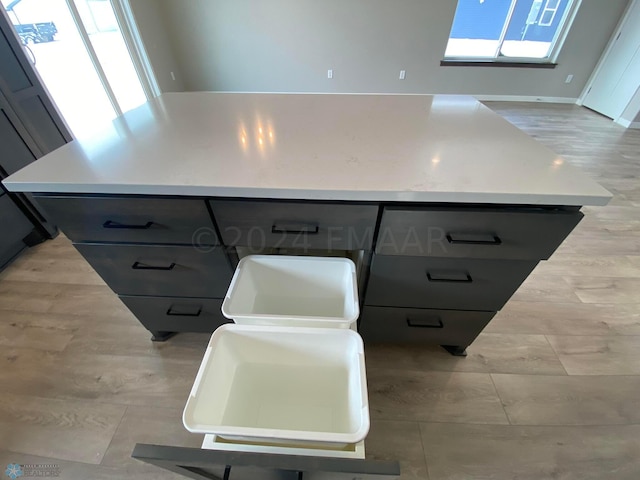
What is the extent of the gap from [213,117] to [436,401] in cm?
147

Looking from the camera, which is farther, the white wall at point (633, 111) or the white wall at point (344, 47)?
the white wall at point (344, 47)

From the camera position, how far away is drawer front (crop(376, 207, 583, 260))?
698 millimetres

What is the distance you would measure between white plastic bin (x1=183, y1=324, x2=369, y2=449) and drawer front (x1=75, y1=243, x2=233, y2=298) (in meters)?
0.24

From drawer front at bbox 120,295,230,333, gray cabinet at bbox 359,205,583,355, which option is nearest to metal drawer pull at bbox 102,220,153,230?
drawer front at bbox 120,295,230,333

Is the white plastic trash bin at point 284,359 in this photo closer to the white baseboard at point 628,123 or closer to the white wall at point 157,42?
the white wall at point 157,42

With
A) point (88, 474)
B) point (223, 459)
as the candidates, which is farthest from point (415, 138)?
point (88, 474)

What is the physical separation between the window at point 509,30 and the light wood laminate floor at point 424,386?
418cm

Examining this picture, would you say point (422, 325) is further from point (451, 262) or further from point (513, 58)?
point (513, 58)

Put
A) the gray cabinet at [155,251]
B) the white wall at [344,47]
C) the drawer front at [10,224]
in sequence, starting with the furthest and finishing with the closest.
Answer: the white wall at [344,47], the drawer front at [10,224], the gray cabinet at [155,251]

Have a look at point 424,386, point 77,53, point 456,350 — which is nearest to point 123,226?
point 424,386

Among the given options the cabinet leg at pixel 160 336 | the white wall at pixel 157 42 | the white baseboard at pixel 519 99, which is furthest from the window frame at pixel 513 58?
the cabinet leg at pixel 160 336

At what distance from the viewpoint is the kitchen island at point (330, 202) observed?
0.69m

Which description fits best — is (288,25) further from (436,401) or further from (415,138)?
(436,401)

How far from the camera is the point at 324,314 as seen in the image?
1.02m
